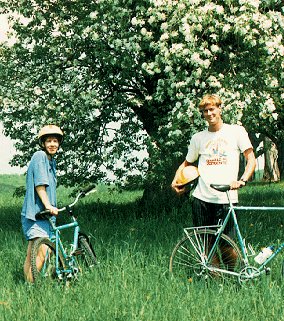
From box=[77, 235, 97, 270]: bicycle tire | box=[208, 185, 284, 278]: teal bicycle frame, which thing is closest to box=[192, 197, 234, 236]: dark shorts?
box=[208, 185, 284, 278]: teal bicycle frame

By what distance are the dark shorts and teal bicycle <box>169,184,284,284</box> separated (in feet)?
0.30

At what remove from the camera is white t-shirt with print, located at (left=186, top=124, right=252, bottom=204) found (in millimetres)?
8250

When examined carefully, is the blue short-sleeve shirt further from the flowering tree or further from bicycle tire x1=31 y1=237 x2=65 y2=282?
the flowering tree

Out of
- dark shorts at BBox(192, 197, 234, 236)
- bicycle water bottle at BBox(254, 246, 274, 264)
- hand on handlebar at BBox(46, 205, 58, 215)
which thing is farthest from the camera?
dark shorts at BBox(192, 197, 234, 236)

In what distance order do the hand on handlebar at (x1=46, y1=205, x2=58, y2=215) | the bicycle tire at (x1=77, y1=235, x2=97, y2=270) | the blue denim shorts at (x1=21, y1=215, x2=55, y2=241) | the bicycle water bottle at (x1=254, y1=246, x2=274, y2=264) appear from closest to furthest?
the bicycle water bottle at (x1=254, y1=246, x2=274, y2=264) → the hand on handlebar at (x1=46, y1=205, x2=58, y2=215) → the blue denim shorts at (x1=21, y1=215, x2=55, y2=241) → the bicycle tire at (x1=77, y1=235, x2=97, y2=270)

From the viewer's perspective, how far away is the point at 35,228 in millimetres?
8344

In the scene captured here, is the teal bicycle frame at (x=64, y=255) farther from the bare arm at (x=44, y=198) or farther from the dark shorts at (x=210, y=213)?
the dark shorts at (x=210, y=213)

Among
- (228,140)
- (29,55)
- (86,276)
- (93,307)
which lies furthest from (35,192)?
(29,55)

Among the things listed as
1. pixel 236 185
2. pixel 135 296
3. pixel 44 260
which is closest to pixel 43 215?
pixel 44 260

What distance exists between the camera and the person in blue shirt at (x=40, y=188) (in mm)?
8242

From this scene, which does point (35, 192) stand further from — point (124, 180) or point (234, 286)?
point (124, 180)

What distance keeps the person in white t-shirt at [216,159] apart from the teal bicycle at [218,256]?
0.55 ft

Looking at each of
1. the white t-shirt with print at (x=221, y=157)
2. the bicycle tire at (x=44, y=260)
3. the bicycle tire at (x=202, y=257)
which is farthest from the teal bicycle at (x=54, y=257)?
the white t-shirt with print at (x=221, y=157)

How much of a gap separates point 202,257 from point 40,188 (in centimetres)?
216
